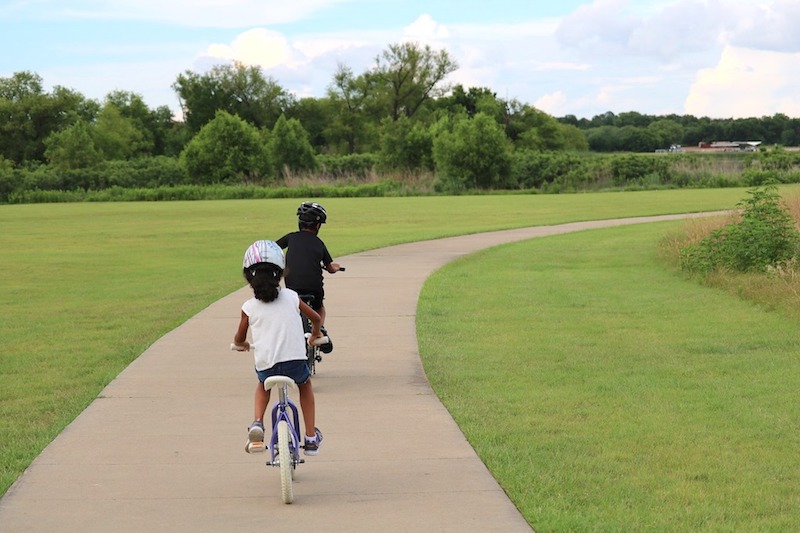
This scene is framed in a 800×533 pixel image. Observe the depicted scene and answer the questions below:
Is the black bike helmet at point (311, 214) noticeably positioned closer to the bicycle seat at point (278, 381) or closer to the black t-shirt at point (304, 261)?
the black t-shirt at point (304, 261)

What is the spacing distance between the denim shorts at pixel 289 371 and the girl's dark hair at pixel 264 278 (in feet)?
1.36

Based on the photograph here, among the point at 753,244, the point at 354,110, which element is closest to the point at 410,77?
the point at 354,110

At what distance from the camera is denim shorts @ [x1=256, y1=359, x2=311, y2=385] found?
6.89 m

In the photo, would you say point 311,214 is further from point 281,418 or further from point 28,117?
point 28,117

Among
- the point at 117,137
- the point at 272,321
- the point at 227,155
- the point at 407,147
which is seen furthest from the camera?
the point at 117,137

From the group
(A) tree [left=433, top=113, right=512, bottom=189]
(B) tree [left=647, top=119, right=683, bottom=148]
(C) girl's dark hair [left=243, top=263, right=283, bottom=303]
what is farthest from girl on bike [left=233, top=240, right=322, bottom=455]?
(B) tree [left=647, top=119, right=683, bottom=148]

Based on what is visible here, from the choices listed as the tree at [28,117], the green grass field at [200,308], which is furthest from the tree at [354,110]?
the green grass field at [200,308]

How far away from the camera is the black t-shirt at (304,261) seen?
997 centimetres

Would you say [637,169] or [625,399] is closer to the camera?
[625,399]

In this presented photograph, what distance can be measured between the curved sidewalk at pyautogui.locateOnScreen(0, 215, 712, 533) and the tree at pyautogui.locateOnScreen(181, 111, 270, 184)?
2640 inches

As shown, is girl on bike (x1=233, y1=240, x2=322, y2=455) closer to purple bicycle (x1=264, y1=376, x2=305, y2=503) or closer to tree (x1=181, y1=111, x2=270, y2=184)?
purple bicycle (x1=264, y1=376, x2=305, y2=503)

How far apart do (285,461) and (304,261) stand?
3.77 m

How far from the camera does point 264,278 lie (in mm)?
6781

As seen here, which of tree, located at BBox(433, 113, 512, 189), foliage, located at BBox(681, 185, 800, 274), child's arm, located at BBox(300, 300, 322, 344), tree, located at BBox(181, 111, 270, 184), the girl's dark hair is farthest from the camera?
tree, located at BBox(181, 111, 270, 184)
